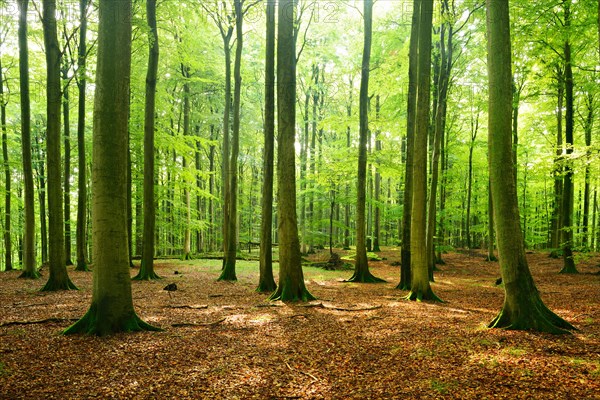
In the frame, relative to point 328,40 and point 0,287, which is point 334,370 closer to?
point 0,287

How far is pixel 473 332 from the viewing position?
5.56m

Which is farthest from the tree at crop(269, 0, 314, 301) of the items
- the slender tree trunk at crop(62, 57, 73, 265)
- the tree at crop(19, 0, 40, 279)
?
the slender tree trunk at crop(62, 57, 73, 265)

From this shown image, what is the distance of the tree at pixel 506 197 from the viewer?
18.4 feet

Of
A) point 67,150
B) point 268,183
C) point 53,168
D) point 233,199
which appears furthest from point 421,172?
point 67,150

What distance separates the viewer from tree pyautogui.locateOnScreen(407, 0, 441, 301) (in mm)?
8898

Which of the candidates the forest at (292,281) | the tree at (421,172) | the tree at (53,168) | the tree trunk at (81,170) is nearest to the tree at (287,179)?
the forest at (292,281)

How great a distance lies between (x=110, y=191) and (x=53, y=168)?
669 cm

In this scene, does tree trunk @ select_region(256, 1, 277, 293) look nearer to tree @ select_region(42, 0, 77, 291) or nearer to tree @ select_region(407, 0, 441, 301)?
tree @ select_region(407, 0, 441, 301)

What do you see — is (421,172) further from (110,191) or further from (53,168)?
(53,168)

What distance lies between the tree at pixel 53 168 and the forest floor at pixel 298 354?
5.48 feet

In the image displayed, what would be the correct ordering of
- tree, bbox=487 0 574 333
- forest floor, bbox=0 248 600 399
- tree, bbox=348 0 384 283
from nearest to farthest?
forest floor, bbox=0 248 600 399
tree, bbox=487 0 574 333
tree, bbox=348 0 384 283

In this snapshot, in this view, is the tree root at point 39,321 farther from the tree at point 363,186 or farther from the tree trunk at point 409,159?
the tree at point 363,186

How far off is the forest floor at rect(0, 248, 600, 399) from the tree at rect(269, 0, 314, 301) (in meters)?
0.70

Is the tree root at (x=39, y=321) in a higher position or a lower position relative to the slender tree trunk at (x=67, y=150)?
lower
